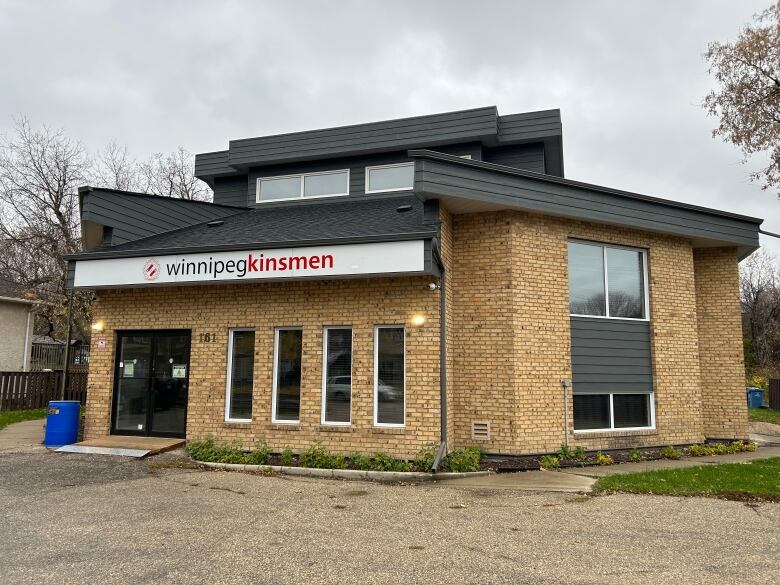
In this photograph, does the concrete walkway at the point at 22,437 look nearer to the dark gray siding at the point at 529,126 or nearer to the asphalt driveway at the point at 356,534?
the asphalt driveway at the point at 356,534

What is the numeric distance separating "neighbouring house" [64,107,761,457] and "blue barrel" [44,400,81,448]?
0.38 metres

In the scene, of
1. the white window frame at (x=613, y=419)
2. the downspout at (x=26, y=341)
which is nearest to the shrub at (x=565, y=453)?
the white window frame at (x=613, y=419)

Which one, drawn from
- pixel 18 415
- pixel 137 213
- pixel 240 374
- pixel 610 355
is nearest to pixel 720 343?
pixel 610 355

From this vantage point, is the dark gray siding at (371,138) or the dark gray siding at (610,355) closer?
the dark gray siding at (610,355)

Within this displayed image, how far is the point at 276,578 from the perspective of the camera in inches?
184

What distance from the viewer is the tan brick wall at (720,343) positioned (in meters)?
12.5

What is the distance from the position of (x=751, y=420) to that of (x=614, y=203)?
12863 mm

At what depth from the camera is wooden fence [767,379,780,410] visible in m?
23.0

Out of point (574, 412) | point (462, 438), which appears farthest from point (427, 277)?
point (574, 412)

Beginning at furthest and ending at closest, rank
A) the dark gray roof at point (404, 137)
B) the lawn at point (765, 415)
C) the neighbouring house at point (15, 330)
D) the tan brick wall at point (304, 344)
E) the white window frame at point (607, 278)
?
the neighbouring house at point (15, 330)
the lawn at point (765, 415)
the dark gray roof at point (404, 137)
the white window frame at point (607, 278)
the tan brick wall at point (304, 344)

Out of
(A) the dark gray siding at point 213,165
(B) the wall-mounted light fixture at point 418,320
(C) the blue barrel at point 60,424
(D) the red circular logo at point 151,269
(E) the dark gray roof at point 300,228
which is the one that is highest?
(A) the dark gray siding at point 213,165

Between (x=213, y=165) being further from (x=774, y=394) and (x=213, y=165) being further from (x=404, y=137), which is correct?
(x=774, y=394)

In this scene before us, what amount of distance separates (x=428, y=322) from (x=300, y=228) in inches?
141

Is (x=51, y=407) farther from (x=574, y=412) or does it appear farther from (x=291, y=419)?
(x=574, y=412)
